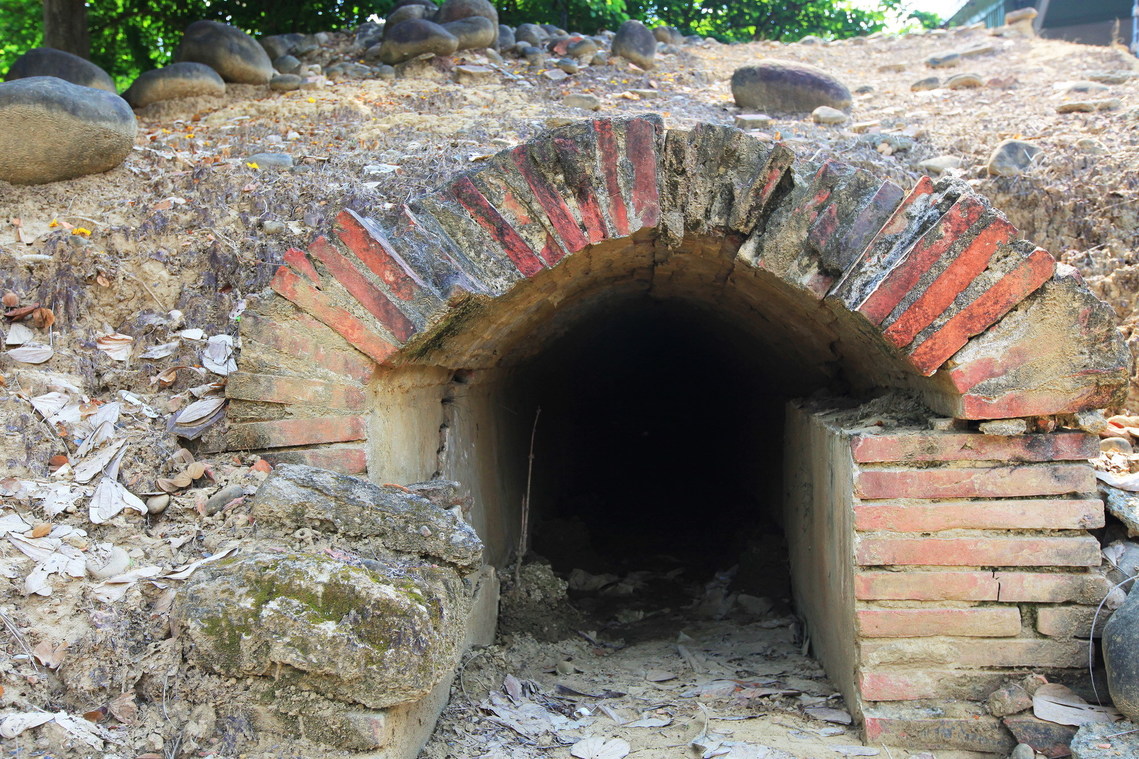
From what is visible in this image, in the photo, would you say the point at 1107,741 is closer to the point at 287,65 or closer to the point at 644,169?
the point at 644,169

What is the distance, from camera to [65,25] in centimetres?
789

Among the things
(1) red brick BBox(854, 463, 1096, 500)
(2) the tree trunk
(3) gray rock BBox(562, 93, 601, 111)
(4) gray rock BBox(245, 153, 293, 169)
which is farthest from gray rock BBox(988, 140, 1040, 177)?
(2) the tree trunk

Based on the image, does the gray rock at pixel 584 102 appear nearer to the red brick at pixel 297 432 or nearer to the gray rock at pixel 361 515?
the red brick at pixel 297 432

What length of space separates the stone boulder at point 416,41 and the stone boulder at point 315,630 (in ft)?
20.7

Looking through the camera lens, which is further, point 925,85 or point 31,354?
point 925,85

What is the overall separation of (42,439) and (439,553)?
1441mm

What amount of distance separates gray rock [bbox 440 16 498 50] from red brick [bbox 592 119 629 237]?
18.0 ft

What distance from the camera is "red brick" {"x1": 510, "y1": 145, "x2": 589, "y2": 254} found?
282cm

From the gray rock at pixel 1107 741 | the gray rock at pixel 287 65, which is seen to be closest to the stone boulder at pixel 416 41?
the gray rock at pixel 287 65

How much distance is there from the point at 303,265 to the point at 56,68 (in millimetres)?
4415

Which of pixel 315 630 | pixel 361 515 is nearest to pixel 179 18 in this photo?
pixel 361 515

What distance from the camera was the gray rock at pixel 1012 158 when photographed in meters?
4.93

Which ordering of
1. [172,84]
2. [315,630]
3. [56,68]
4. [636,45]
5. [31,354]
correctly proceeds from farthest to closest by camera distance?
[636,45]
[172,84]
[56,68]
[31,354]
[315,630]

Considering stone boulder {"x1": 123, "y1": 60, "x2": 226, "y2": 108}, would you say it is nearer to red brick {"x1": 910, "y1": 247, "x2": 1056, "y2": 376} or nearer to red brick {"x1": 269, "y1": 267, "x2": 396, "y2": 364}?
red brick {"x1": 269, "y1": 267, "x2": 396, "y2": 364}
